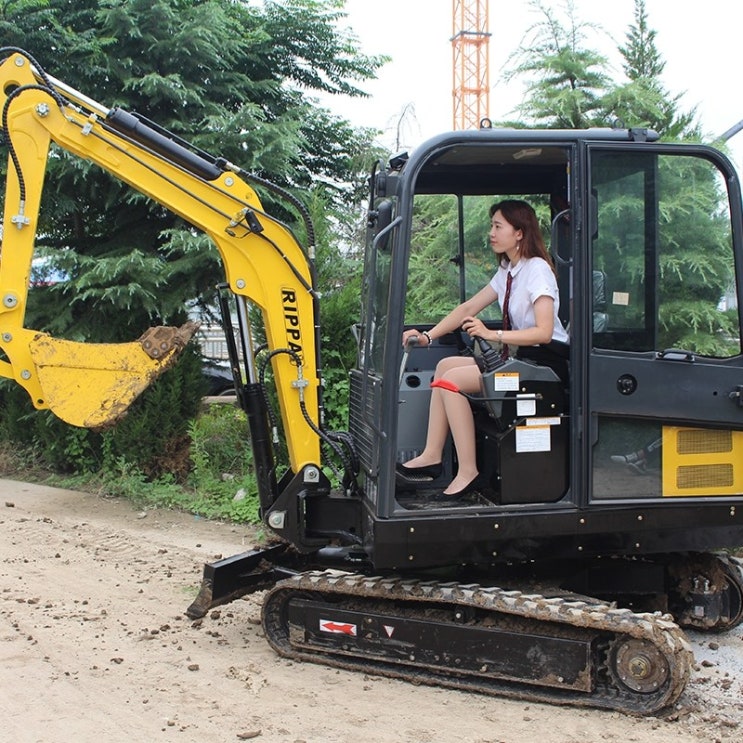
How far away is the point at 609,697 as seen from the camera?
4.08 meters

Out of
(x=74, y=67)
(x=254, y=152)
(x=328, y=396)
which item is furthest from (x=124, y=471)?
(x=74, y=67)

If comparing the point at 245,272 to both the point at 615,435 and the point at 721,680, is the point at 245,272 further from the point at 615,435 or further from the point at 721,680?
the point at 721,680

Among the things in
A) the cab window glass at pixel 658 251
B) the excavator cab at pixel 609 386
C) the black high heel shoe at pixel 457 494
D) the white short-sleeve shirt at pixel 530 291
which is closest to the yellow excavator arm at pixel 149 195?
the excavator cab at pixel 609 386

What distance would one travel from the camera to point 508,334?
429cm

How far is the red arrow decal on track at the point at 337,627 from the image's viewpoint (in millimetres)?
4496

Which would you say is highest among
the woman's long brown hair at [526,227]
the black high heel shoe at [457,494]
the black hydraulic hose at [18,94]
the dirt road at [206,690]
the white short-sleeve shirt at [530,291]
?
the black hydraulic hose at [18,94]

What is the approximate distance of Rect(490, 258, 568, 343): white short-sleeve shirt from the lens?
4.32 meters

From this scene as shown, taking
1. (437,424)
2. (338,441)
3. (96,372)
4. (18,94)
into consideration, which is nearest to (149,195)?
(18,94)

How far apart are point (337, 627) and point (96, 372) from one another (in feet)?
6.11

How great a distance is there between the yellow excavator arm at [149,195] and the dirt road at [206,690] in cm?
125

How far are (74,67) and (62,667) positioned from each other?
21.6ft

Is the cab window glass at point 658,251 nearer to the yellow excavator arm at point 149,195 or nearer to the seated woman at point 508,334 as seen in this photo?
the seated woman at point 508,334

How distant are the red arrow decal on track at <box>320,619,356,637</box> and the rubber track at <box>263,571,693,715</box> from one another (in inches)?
5.6

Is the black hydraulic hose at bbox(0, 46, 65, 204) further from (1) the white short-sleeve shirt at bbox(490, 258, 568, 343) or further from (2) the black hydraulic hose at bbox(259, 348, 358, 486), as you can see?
(1) the white short-sleeve shirt at bbox(490, 258, 568, 343)
